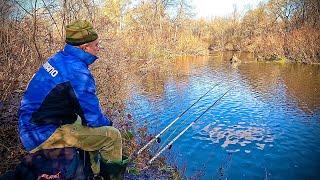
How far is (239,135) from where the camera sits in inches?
464

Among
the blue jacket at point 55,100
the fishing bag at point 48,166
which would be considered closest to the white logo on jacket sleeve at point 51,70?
the blue jacket at point 55,100

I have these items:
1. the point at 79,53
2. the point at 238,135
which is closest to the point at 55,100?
the point at 79,53

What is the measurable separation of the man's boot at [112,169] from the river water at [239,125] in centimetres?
453

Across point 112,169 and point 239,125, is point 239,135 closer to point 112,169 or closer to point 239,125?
point 239,125

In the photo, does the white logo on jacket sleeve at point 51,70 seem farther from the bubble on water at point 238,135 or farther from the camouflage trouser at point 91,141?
the bubble on water at point 238,135

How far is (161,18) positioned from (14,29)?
37296 millimetres

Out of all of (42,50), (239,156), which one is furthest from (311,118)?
(42,50)

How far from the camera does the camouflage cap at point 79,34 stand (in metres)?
3.63

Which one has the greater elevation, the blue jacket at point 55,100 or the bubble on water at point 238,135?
the blue jacket at point 55,100

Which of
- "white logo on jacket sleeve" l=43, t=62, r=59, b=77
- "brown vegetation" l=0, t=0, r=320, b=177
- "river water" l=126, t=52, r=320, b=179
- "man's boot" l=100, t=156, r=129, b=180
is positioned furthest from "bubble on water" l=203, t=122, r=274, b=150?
"white logo on jacket sleeve" l=43, t=62, r=59, b=77

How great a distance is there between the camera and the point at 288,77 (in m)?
24.2

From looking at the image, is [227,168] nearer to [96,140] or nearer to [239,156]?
[239,156]

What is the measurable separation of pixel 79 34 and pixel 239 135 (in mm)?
9086

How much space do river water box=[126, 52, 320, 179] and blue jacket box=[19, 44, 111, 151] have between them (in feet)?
17.4
